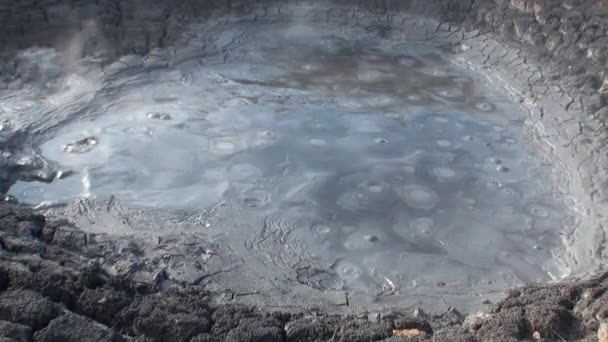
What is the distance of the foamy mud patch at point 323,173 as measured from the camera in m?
5.64

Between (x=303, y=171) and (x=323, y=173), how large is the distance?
194mm

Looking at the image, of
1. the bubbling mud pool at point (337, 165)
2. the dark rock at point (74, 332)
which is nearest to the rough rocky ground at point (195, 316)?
the dark rock at point (74, 332)

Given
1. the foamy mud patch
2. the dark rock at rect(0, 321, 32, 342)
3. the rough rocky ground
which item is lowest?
the foamy mud patch

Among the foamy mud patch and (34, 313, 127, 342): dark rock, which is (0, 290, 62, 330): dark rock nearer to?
(34, 313, 127, 342): dark rock

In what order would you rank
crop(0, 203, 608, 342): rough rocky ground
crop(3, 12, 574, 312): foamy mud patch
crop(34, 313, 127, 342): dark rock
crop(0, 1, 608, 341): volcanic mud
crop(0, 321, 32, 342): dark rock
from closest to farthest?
crop(0, 321, 32, 342): dark rock, crop(34, 313, 127, 342): dark rock, crop(0, 203, 608, 342): rough rocky ground, crop(0, 1, 608, 341): volcanic mud, crop(3, 12, 574, 312): foamy mud patch

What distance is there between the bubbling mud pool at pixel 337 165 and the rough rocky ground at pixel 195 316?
2.71 ft

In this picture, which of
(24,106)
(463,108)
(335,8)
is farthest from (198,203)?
(335,8)

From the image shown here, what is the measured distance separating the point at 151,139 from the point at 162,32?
8.27ft

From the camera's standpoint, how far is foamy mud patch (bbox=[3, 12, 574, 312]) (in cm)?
564

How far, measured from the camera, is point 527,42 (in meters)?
9.03

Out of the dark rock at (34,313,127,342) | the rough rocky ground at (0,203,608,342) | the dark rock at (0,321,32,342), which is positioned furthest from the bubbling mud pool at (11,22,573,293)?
the dark rock at (0,321,32,342)

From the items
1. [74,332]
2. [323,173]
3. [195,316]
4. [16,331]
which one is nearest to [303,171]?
[323,173]

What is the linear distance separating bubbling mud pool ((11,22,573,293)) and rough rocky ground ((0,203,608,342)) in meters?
0.83

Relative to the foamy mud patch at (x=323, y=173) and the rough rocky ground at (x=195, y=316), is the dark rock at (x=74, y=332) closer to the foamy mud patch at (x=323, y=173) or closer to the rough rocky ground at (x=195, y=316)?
the rough rocky ground at (x=195, y=316)
